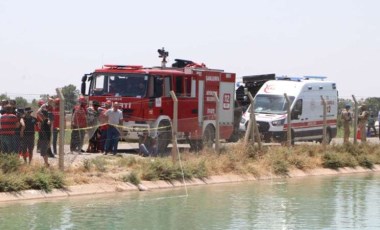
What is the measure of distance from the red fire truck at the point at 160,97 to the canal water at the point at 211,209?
19.0 ft

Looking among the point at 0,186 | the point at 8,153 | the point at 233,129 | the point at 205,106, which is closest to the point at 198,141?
the point at 205,106

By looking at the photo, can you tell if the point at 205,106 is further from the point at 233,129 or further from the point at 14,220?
the point at 14,220

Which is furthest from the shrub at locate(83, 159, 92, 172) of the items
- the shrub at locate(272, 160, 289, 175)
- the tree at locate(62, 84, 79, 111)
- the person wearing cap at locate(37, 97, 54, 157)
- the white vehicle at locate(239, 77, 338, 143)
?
the white vehicle at locate(239, 77, 338, 143)

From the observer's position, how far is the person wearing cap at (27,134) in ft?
70.8

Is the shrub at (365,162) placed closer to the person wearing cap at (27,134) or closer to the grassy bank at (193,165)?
the grassy bank at (193,165)

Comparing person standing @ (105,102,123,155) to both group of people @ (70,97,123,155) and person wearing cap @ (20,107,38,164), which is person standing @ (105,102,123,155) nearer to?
group of people @ (70,97,123,155)

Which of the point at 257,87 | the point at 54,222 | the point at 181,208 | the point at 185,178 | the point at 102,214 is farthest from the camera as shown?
the point at 257,87

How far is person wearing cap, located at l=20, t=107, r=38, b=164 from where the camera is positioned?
2158 cm

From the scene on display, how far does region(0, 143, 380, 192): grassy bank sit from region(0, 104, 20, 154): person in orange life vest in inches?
53.4

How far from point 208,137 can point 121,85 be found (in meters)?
3.44

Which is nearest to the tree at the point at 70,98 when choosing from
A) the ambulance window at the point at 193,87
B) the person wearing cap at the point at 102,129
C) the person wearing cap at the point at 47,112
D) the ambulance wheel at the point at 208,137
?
the person wearing cap at the point at 102,129

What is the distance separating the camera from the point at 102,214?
17297 millimetres

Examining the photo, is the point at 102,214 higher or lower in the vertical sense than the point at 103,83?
lower

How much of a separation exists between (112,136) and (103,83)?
416cm
